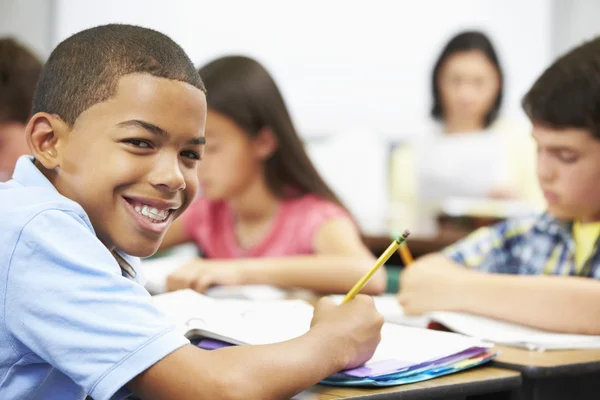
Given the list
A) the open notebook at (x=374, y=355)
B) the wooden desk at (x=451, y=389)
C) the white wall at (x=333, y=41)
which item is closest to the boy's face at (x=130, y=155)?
the open notebook at (x=374, y=355)

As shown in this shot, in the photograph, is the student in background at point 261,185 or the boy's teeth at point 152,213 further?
the student in background at point 261,185

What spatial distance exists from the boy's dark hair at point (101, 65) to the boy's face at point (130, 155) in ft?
0.05

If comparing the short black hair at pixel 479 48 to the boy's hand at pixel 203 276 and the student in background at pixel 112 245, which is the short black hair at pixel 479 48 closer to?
the boy's hand at pixel 203 276

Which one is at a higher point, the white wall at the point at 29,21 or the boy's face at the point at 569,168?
the white wall at the point at 29,21

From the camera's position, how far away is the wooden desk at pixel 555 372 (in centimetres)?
101

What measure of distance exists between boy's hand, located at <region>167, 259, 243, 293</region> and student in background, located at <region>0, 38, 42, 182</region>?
0.77 meters

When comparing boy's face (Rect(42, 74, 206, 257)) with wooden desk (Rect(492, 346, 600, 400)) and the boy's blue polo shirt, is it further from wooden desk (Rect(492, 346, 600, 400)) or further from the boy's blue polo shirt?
wooden desk (Rect(492, 346, 600, 400))

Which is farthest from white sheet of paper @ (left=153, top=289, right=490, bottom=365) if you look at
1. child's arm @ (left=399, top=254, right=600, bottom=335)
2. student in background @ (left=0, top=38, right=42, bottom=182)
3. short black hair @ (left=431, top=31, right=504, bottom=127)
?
short black hair @ (left=431, top=31, right=504, bottom=127)

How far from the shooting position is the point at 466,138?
3674 millimetres

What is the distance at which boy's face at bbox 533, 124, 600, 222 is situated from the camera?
1.41 meters

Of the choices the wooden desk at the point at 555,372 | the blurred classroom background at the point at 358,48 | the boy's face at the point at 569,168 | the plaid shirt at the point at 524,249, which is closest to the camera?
the wooden desk at the point at 555,372

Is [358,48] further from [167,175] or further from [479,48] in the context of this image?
[167,175]

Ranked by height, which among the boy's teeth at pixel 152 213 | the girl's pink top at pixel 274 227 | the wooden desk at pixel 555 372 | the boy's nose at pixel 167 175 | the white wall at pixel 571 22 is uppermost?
the white wall at pixel 571 22

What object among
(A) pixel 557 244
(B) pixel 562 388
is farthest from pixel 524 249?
(B) pixel 562 388
